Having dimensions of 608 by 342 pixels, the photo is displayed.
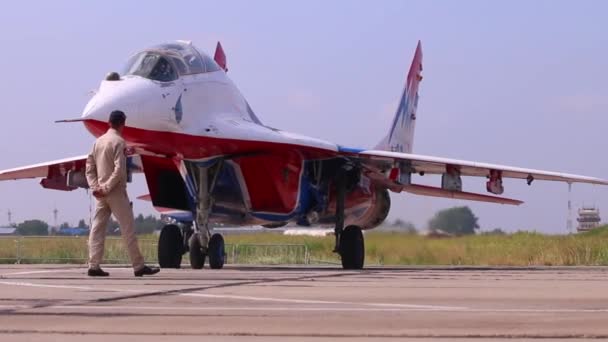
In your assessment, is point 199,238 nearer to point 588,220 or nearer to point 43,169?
point 43,169

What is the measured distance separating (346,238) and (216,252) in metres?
3.24

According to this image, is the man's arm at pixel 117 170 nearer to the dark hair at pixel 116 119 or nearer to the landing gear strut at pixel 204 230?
the dark hair at pixel 116 119

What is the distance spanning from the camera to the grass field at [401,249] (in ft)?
73.9

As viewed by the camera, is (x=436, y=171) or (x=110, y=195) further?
(x=436, y=171)

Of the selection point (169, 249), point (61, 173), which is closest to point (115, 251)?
point (61, 173)

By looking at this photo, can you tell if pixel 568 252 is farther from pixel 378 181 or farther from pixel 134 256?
pixel 134 256

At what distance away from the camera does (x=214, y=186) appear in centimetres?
1823

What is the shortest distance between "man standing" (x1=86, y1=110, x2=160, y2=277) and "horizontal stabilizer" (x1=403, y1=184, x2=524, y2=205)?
1124 cm

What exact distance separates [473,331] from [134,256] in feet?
21.1

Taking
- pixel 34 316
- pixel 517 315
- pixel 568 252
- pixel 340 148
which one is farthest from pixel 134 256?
pixel 568 252

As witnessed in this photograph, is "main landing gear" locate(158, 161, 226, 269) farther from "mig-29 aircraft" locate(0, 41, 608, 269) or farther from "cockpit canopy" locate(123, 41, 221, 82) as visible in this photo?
"cockpit canopy" locate(123, 41, 221, 82)

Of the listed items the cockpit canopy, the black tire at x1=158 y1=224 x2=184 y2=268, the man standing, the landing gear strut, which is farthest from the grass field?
the man standing

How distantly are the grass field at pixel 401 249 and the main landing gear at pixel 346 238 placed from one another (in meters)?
2.62

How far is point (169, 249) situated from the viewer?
1867 centimetres
